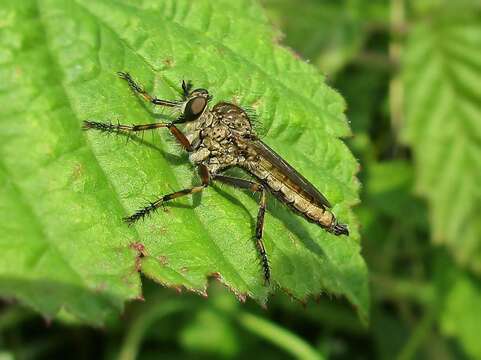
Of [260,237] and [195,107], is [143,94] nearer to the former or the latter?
[195,107]

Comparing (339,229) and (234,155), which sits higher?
(339,229)

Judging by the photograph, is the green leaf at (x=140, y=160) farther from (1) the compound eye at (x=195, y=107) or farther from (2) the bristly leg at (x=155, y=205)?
(1) the compound eye at (x=195, y=107)

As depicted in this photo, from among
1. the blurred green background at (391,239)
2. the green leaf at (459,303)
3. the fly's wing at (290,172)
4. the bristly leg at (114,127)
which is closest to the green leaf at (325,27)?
the blurred green background at (391,239)

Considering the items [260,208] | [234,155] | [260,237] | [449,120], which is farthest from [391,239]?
[260,237]

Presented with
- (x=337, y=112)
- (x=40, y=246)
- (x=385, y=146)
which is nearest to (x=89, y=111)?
(x=40, y=246)

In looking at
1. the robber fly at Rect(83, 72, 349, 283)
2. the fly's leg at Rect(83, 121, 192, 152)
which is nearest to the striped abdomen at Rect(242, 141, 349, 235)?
the robber fly at Rect(83, 72, 349, 283)

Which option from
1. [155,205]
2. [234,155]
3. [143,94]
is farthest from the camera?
[234,155]
